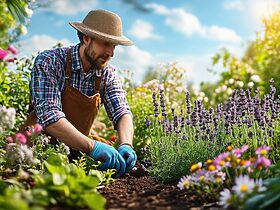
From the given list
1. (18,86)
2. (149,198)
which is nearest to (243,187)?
(149,198)

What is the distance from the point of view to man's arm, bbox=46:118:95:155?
3.98 m

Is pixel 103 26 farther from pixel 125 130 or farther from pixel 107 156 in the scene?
pixel 107 156

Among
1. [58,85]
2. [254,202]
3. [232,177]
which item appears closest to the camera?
[254,202]

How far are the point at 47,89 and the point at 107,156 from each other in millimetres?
744

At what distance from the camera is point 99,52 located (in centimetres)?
421

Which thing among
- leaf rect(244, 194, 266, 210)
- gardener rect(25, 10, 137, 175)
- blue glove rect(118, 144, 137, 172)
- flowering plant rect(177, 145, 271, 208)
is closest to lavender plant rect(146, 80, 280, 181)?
blue glove rect(118, 144, 137, 172)

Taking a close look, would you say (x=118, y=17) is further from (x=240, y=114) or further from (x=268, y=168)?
(x=268, y=168)

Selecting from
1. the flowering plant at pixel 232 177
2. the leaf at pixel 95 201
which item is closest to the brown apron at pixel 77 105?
the flowering plant at pixel 232 177

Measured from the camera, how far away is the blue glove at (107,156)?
3941 millimetres

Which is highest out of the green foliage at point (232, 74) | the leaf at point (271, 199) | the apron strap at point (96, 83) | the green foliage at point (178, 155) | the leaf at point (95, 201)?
the green foliage at point (232, 74)

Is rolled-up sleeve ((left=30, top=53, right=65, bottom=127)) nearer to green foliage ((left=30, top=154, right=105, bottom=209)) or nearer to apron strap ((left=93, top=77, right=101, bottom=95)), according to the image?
apron strap ((left=93, top=77, right=101, bottom=95))

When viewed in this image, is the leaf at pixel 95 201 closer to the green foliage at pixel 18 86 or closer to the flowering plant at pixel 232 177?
the flowering plant at pixel 232 177

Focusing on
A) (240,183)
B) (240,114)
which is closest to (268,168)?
(240,183)

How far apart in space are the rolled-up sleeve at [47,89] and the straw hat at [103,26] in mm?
365
